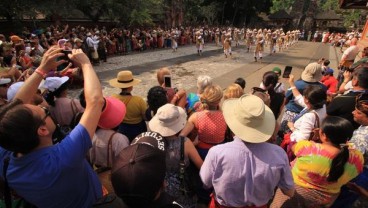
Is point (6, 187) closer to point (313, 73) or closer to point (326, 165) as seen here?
point (326, 165)

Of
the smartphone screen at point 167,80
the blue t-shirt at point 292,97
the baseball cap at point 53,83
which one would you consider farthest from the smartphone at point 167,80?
the blue t-shirt at point 292,97

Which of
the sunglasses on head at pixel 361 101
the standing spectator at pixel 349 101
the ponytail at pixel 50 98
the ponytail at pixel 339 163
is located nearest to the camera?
the ponytail at pixel 339 163

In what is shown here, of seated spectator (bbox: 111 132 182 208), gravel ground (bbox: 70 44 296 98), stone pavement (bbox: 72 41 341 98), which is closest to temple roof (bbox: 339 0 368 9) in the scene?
stone pavement (bbox: 72 41 341 98)

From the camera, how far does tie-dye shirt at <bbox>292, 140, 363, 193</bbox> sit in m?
2.31

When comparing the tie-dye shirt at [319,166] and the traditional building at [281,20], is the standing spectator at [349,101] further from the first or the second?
the traditional building at [281,20]

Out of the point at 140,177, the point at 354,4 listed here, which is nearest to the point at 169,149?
the point at 140,177

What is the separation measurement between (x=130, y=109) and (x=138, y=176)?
2.36 meters

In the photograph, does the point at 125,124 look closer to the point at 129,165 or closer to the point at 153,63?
the point at 129,165

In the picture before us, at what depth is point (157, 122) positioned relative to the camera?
245 centimetres

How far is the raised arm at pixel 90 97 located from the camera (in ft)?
5.24

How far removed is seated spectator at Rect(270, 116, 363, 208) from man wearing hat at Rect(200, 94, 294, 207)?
0.42m

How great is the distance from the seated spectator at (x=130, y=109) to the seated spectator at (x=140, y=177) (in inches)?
87.6

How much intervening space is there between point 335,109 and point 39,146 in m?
3.39

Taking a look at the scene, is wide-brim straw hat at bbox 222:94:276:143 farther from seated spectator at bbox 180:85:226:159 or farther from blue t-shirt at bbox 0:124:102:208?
blue t-shirt at bbox 0:124:102:208
